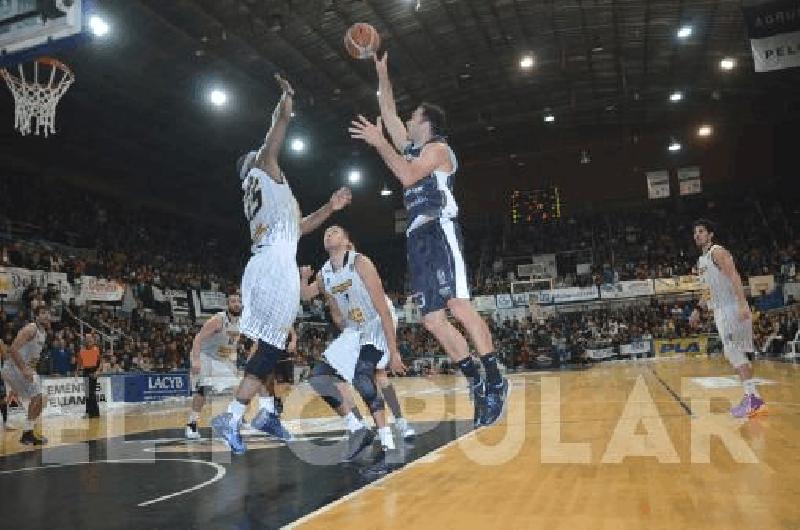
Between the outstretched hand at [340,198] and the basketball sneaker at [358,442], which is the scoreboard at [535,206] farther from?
the outstretched hand at [340,198]

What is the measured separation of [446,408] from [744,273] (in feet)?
74.9

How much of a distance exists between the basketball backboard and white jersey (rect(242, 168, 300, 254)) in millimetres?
3446

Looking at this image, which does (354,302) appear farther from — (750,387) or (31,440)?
(31,440)

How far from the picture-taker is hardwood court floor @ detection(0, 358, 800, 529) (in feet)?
11.0

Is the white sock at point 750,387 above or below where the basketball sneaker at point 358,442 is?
above

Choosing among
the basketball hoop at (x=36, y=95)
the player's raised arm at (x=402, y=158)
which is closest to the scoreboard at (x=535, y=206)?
the basketball hoop at (x=36, y=95)

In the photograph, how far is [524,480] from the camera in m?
4.30

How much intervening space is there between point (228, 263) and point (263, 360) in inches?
1086

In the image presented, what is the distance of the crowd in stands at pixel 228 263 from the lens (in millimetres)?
18062

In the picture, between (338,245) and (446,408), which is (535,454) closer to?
(338,245)

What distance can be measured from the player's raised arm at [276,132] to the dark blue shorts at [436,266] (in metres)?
1.01

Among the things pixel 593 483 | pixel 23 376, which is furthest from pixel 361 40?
pixel 23 376

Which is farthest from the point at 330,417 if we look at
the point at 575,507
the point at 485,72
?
the point at 485,72

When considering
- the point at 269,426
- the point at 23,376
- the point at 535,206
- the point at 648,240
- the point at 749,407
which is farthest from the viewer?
the point at 535,206
